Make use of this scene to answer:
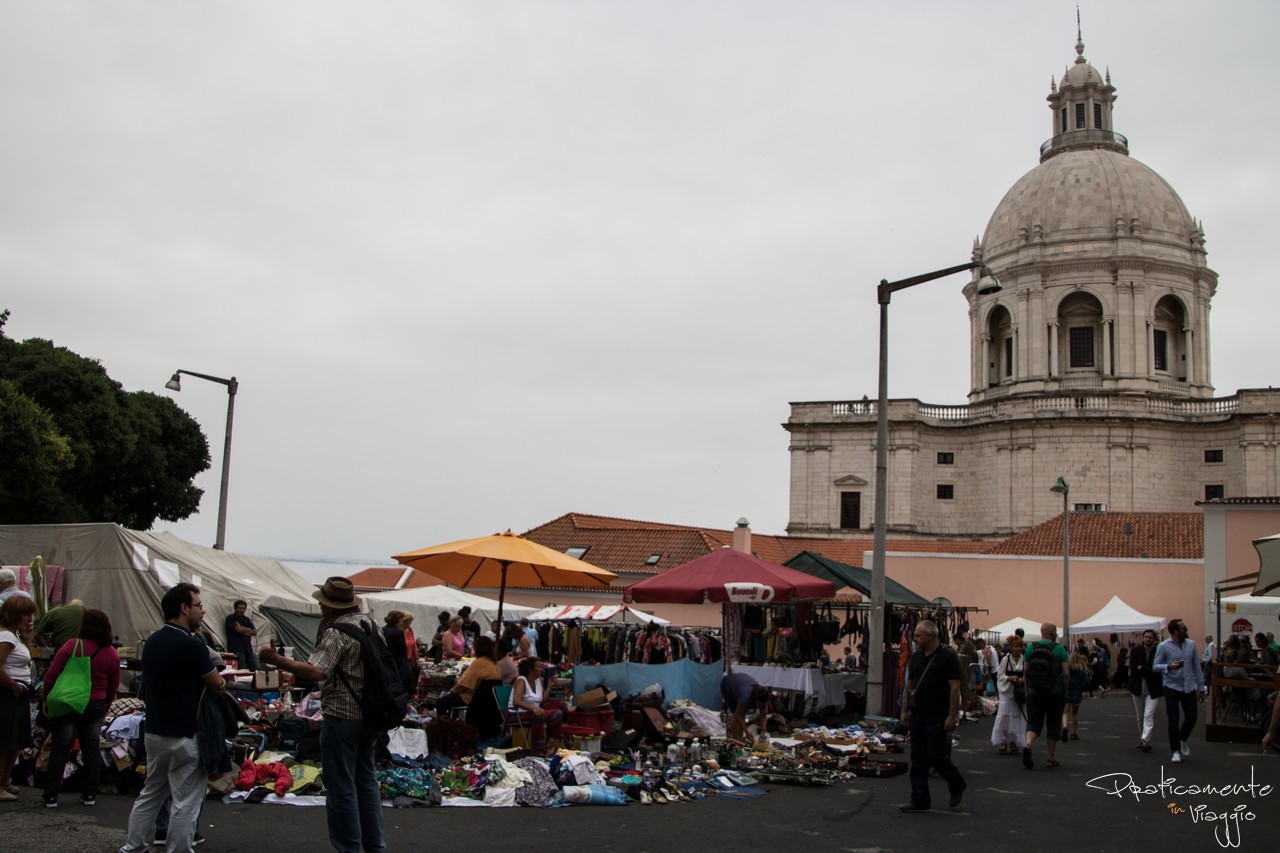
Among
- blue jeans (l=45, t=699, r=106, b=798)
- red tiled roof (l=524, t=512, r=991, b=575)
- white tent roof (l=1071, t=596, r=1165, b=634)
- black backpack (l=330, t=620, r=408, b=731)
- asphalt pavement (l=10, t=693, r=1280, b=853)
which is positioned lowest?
asphalt pavement (l=10, t=693, r=1280, b=853)

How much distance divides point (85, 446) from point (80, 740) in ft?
92.9

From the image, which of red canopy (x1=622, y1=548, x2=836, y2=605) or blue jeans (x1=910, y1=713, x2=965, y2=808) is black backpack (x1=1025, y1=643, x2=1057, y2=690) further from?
red canopy (x1=622, y1=548, x2=836, y2=605)

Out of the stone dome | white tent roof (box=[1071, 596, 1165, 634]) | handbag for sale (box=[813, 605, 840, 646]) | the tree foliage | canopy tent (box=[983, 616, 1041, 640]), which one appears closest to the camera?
handbag for sale (box=[813, 605, 840, 646])

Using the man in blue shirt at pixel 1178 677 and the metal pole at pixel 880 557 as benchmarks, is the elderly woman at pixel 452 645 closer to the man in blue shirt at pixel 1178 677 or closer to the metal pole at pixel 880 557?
the metal pole at pixel 880 557

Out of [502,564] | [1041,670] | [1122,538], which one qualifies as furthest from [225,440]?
[1122,538]

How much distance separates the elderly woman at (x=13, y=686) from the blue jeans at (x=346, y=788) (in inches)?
144

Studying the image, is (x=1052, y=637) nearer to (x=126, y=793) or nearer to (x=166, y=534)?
(x=126, y=793)

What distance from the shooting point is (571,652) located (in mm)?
26844

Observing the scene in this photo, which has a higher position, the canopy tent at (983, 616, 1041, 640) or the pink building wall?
the pink building wall

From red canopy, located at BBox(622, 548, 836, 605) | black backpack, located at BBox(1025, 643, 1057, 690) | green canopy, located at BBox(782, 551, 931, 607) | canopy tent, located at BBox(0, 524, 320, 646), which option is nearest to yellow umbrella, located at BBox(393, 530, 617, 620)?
red canopy, located at BBox(622, 548, 836, 605)

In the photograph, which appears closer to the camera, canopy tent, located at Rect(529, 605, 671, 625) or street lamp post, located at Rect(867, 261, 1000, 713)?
street lamp post, located at Rect(867, 261, 1000, 713)

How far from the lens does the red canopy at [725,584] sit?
56.9ft

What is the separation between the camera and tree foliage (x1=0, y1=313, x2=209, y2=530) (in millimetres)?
29969

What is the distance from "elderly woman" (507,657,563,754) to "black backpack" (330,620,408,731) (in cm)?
549
